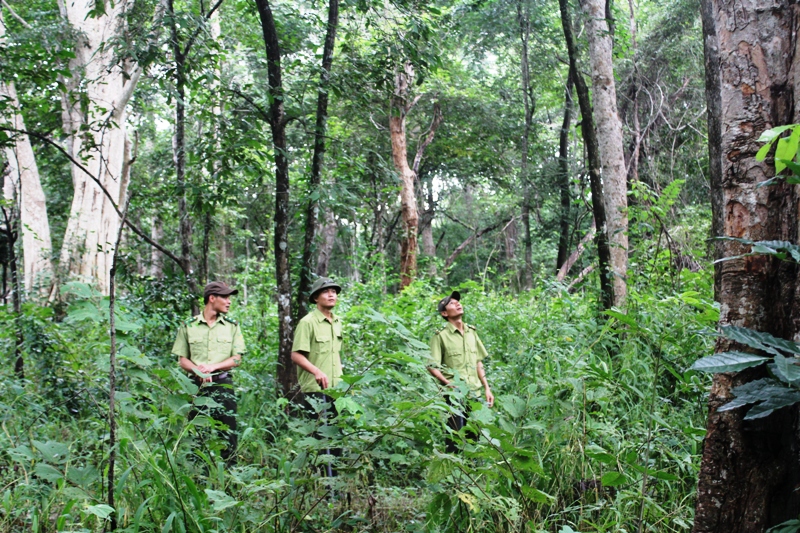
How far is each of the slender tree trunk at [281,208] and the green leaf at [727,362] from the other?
516 cm

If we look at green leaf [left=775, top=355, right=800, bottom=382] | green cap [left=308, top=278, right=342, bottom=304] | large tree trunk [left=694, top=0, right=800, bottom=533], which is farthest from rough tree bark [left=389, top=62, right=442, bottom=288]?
green leaf [left=775, top=355, right=800, bottom=382]

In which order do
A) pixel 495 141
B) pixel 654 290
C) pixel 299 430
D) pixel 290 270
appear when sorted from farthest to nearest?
pixel 495 141
pixel 290 270
pixel 654 290
pixel 299 430

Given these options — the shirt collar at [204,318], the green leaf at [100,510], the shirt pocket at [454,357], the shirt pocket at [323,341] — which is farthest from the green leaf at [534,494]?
the shirt collar at [204,318]

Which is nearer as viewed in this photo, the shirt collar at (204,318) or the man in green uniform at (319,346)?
the man in green uniform at (319,346)

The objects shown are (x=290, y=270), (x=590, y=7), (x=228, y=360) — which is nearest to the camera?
(x=228, y=360)

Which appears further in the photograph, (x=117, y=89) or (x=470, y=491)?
(x=117, y=89)

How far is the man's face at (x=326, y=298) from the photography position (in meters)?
5.08

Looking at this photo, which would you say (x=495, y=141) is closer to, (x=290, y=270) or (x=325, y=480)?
(x=290, y=270)

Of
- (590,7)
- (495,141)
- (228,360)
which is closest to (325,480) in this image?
(228,360)

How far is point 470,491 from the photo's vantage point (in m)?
2.99

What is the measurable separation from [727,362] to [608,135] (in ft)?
21.7

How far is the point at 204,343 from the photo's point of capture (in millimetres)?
5195

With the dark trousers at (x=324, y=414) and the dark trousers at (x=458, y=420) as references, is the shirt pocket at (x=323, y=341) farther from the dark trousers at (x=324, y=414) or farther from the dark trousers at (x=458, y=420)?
the dark trousers at (x=458, y=420)

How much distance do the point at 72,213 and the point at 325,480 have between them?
31.3 ft
